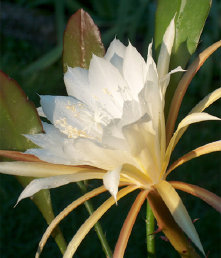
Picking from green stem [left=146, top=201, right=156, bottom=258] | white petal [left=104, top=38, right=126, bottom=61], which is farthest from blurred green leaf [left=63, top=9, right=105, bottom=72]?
green stem [left=146, top=201, right=156, bottom=258]

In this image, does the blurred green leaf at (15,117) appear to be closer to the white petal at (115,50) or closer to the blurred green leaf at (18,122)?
the blurred green leaf at (18,122)

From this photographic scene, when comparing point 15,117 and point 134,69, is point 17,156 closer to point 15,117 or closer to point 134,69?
point 15,117

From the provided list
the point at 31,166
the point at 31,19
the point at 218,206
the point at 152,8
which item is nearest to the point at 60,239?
the point at 31,166

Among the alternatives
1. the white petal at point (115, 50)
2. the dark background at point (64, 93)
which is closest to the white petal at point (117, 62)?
the white petal at point (115, 50)

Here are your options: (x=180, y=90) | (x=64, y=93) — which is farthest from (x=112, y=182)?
(x=64, y=93)

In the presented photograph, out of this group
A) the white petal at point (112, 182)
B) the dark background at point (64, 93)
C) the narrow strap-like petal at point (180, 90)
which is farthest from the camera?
the dark background at point (64, 93)

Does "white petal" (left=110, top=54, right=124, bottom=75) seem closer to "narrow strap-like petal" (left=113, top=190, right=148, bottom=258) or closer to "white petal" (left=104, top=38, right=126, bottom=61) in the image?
"white petal" (left=104, top=38, right=126, bottom=61)
